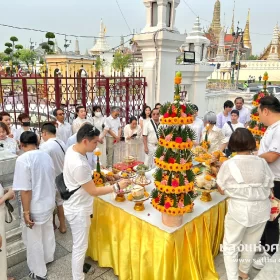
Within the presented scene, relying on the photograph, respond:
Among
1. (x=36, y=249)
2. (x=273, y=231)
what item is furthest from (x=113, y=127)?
(x=273, y=231)

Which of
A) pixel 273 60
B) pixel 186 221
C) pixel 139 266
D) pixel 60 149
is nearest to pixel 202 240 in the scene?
pixel 186 221

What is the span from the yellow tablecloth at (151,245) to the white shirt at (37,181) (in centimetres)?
54

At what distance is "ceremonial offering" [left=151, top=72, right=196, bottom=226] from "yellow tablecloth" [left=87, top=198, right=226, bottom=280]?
0.75 ft

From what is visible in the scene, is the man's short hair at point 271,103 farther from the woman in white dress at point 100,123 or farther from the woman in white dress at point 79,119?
the woman in white dress at point 100,123

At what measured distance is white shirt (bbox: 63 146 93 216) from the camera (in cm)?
225

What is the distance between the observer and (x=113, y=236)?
2.74 meters

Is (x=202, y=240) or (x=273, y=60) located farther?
(x=273, y=60)

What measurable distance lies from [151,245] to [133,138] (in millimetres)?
2976

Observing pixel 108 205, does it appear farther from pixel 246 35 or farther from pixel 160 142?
pixel 246 35

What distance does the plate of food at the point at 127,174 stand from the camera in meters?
3.23

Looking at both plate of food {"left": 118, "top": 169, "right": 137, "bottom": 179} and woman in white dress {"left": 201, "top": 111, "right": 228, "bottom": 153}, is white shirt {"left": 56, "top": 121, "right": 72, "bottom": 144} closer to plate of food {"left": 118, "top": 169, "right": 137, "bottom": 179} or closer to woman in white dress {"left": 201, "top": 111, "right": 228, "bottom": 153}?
plate of food {"left": 118, "top": 169, "right": 137, "bottom": 179}

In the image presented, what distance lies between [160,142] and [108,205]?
100 cm

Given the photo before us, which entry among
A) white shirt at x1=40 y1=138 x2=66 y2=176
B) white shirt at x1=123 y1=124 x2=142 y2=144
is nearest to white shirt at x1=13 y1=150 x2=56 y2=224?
white shirt at x1=40 y1=138 x2=66 y2=176

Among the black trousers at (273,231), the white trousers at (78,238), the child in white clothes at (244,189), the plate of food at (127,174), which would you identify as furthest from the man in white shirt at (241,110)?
→ the white trousers at (78,238)
